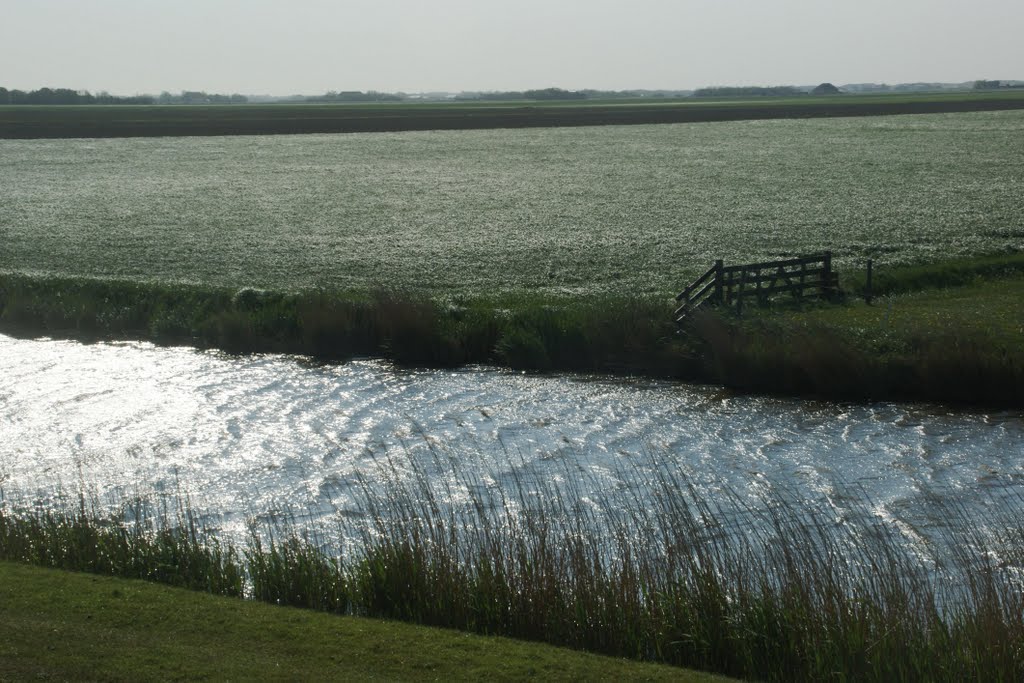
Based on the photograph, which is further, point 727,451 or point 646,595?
point 727,451

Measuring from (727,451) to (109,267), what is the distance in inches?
1122

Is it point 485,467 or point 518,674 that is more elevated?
point 518,674

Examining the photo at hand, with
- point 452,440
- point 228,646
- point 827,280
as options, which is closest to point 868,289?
point 827,280

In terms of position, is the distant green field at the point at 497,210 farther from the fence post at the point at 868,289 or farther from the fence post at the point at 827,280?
the fence post at the point at 868,289

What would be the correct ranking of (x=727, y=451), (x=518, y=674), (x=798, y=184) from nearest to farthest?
1. (x=518, y=674)
2. (x=727, y=451)
3. (x=798, y=184)

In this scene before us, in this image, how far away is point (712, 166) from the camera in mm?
79750

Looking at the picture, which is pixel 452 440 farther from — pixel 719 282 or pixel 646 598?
pixel 719 282

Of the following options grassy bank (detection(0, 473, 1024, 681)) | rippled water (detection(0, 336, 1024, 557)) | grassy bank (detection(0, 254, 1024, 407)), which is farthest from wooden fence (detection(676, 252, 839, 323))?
grassy bank (detection(0, 473, 1024, 681))

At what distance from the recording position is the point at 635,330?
28.2m

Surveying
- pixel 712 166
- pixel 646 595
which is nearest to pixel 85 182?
pixel 712 166

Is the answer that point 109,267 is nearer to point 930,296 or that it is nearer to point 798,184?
point 930,296

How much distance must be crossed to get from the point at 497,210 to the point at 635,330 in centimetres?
3079

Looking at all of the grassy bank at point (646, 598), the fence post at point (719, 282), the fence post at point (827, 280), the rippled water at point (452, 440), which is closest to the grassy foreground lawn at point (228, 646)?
the grassy bank at point (646, 598)

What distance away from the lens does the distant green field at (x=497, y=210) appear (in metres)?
40.7
